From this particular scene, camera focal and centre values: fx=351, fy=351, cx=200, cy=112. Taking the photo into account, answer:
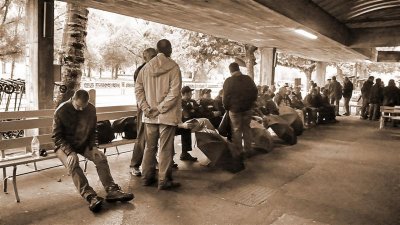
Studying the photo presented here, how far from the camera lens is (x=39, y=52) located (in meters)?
6.21

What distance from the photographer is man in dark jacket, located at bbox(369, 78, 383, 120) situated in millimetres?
13909

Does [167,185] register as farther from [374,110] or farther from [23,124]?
[374,110]

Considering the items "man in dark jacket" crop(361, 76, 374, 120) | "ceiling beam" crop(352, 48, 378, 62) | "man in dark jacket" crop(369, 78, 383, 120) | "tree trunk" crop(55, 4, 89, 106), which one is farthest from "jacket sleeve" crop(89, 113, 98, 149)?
"man in dark jacket" crop(361, 76, 374, 120)

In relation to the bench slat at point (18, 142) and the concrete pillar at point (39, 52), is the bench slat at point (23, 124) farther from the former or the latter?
the concrete pillar at point (39, 52)

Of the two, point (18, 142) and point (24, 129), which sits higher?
point (24, 129)

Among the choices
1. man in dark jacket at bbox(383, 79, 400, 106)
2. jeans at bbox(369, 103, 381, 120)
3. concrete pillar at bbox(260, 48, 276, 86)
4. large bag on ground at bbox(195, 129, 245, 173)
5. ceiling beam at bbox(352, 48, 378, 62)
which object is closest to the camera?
large bag on ground at bbox(195, 129, 245, 173)

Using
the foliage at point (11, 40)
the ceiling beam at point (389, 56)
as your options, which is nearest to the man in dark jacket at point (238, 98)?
the foliage at point (11, 40)

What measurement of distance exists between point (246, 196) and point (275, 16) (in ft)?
11.5

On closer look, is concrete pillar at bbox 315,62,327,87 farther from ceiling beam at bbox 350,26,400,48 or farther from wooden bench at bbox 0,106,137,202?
wooden bench at bbox 0,106,137,202

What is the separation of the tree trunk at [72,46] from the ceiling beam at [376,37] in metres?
8.04

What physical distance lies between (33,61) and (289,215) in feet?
16.5

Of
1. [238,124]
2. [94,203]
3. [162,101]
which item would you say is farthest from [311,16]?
[94,203]

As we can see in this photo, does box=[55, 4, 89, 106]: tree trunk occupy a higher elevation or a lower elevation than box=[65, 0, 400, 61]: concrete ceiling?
lower

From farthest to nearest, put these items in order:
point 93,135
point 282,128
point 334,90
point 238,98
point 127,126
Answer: point 334,90
point 282,128
point 238,98
point 127,126
point 93,135
